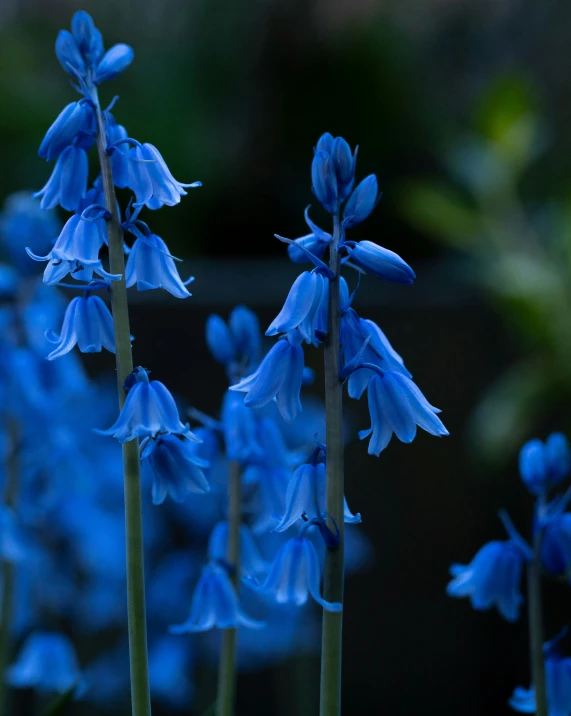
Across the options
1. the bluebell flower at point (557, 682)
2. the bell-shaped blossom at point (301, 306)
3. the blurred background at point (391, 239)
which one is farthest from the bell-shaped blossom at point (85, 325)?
the blurred background at point (391, 239)

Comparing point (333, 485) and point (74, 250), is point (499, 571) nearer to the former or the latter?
point (333, 485)

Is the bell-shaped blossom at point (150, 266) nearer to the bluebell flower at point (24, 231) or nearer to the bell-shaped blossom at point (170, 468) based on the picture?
the bell-shaped blossom at point (170, 468)

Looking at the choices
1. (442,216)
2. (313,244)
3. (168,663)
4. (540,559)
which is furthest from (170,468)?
(442,216)

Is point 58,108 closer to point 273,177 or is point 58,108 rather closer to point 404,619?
point 273,177

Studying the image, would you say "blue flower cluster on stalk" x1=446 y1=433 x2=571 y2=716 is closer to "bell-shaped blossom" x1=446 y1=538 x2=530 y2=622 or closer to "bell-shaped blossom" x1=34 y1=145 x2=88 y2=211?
"bell-shaped blossom" x1=446 y1=538 x2=530 y2=622

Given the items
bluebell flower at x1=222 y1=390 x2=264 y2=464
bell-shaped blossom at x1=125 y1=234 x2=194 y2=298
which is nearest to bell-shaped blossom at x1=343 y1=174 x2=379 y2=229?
bell-shaped blossom at x1=125 y1=234 x2=194 y2=298

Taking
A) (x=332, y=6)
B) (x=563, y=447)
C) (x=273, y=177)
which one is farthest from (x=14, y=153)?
(x=563, y=447)

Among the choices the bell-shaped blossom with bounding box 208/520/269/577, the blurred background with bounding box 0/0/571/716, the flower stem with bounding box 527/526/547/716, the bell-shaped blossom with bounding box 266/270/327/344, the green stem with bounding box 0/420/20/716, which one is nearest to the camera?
the bell-shaped blossom with bounding box 266/270/327/344

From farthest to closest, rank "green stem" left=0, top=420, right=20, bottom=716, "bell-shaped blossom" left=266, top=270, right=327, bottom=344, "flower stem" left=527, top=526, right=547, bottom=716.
Result: "green stem" left=0, top=420, right=20, bottom=716 → "flower stem" left=527, top=526, right=547, bottom=716 → "bell-shaped blossom" left=266, top=270, right=327, bottom=344
